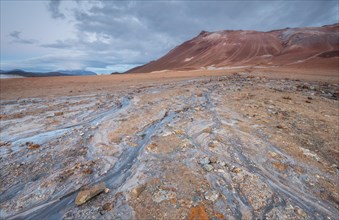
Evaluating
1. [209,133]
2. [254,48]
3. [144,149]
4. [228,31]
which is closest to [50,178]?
[144,149]

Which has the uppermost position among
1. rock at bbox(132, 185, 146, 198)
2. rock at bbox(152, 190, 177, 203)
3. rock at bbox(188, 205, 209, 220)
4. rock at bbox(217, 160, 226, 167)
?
rock at bbox(132, 185, 146, 198)

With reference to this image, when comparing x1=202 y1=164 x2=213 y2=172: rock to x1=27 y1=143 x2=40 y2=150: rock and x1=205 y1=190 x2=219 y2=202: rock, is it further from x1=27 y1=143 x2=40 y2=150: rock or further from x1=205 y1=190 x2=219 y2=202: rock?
x1=27 y1=143 x2=40 y2=150: rock

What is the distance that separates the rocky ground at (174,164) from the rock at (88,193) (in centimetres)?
1

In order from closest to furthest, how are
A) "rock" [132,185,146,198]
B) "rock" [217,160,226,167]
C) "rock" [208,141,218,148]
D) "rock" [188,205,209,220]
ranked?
1. "rock" [188,205,209,220]
2. "rock" [132,185,146,198]
3. "rock" [217,160,226,167]
4. "rock" [208,141,218,148]

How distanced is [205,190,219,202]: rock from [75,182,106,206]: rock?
1.13 metres

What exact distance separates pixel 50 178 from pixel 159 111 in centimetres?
324

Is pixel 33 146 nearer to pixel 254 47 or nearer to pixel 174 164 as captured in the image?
pixel 174 164

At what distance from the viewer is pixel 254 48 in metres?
36.6

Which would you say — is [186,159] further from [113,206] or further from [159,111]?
[159,111]

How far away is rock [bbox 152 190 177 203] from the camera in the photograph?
85.4 inches

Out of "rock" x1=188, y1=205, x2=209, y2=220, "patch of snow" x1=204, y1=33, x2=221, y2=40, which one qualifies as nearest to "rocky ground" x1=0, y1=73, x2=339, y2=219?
"rock" x1=188, y1=205, x2=209, y2=220

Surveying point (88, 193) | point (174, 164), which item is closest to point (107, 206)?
point (88, 193)

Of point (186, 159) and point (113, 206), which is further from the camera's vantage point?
point (186, 159)

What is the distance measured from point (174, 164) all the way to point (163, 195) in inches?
25.6
